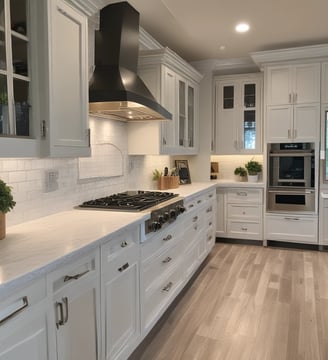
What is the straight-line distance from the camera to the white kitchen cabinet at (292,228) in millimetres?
4550

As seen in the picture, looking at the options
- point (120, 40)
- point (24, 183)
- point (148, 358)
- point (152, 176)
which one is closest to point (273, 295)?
point (148, 358)

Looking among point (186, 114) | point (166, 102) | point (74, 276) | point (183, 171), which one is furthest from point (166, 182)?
point (74, 276)

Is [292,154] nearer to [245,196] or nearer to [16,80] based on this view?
[245,196]

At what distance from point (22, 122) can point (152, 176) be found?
8.00 feet

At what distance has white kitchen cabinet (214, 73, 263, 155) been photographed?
5.00 meters

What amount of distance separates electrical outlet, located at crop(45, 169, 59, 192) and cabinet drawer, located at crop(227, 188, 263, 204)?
3074 millimetres

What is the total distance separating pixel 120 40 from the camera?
105 inches

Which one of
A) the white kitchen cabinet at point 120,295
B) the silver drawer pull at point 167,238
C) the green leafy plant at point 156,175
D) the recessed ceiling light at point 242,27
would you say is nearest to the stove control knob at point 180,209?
the silver drawer pull at point 167,238

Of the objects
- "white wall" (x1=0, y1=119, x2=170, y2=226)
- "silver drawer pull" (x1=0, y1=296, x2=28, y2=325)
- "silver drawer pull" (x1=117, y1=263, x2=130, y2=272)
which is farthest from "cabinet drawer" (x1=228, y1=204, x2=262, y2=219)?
"silver drawer pull" (x1=0, y1=296, x2=28, y2=325)

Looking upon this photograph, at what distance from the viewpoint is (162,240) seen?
2.55 m

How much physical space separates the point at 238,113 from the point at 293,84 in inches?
35.4

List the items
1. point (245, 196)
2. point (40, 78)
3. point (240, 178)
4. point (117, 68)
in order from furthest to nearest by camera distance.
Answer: point (240, 178) < point (245, 196) < point (117, 68) < point (40, 78)

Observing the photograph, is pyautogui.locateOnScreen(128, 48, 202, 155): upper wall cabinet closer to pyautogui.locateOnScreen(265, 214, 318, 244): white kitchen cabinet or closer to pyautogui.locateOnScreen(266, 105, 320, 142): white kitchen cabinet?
pyautogui.locateOnScreen(266, 105, 320, 142): white kitchen cabinet

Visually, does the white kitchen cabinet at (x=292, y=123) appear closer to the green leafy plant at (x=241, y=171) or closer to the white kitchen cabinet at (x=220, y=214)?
the green leafy plant at (x=241, y=171)
